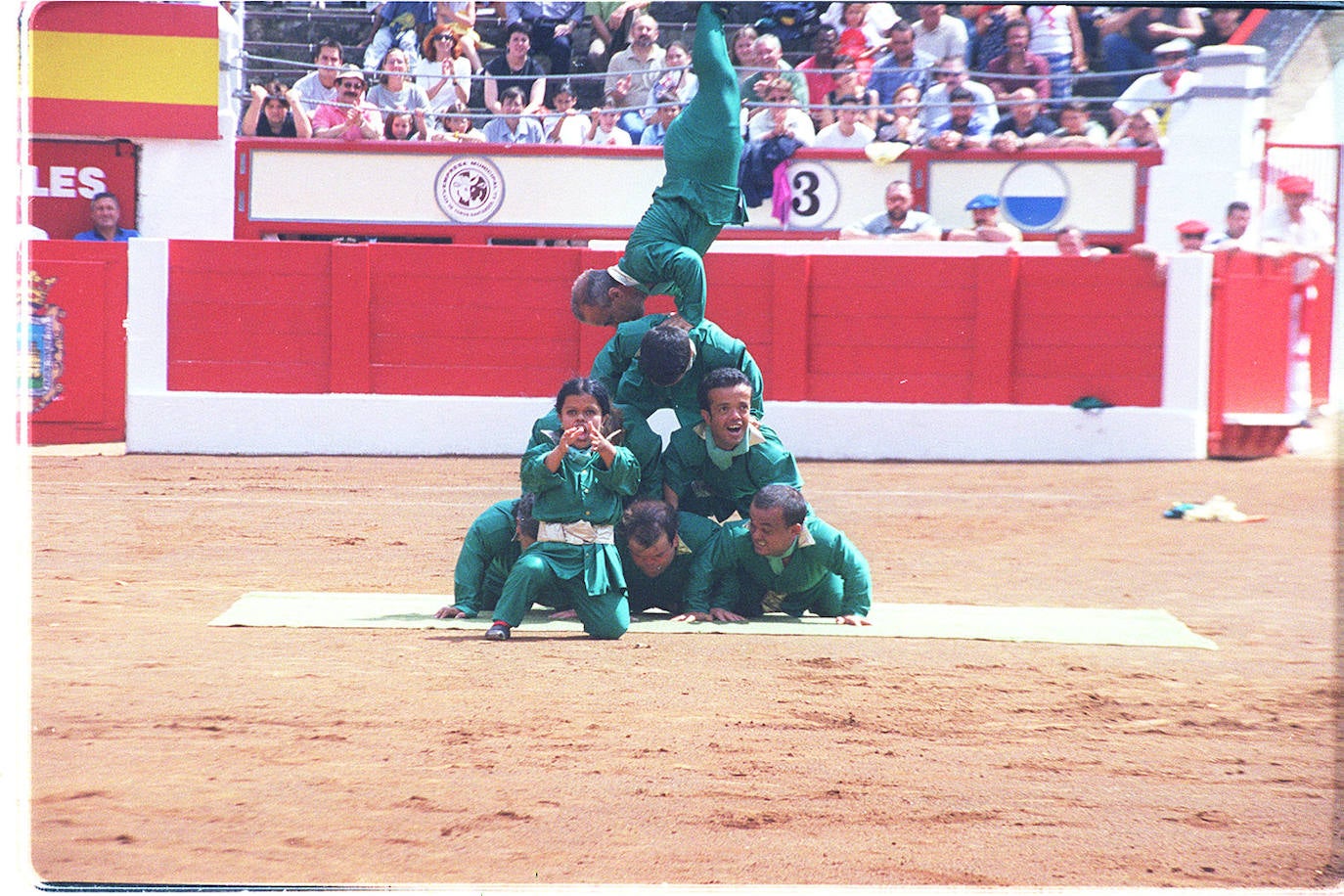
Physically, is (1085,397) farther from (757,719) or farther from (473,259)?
(757,719)

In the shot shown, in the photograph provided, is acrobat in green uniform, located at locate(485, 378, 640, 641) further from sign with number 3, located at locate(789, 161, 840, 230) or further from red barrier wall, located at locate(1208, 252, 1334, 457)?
sign with number 3, located at locate(789, 161, 840, 230)

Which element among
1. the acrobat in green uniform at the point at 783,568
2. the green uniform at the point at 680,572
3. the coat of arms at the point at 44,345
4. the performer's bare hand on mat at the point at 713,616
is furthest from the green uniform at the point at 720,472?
the coat of arms at the point at 44,345

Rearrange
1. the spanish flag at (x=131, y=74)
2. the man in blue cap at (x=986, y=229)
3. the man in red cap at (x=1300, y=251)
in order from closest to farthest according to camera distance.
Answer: the man in red cap at (x=1300, y=251) < the spanish flag at (x=131, y=74) < the man in blue cap at (x=986, y=229)

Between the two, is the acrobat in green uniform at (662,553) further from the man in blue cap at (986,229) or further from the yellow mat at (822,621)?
the man in blue cap at (986,229)

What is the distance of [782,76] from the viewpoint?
11016 mm

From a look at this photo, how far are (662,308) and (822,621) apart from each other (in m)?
5.96

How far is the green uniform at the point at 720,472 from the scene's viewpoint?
18.1ft

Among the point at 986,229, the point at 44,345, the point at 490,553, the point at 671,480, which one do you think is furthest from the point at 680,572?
the point at 44,345

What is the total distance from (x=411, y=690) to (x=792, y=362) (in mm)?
7340

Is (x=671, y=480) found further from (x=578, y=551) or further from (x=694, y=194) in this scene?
(x=694, y=194)

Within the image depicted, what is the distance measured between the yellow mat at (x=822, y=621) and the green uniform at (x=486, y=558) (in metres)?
0.08

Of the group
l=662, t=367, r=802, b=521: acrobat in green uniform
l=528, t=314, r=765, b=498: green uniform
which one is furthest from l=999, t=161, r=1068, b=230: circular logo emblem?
l=662, t=367, r=802, b=521: acrobat in green uniform

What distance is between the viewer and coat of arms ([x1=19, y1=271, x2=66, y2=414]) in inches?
423

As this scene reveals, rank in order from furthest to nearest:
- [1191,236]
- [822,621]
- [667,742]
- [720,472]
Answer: [1191,236]
[720,472]
[822,621]
[667,742]
